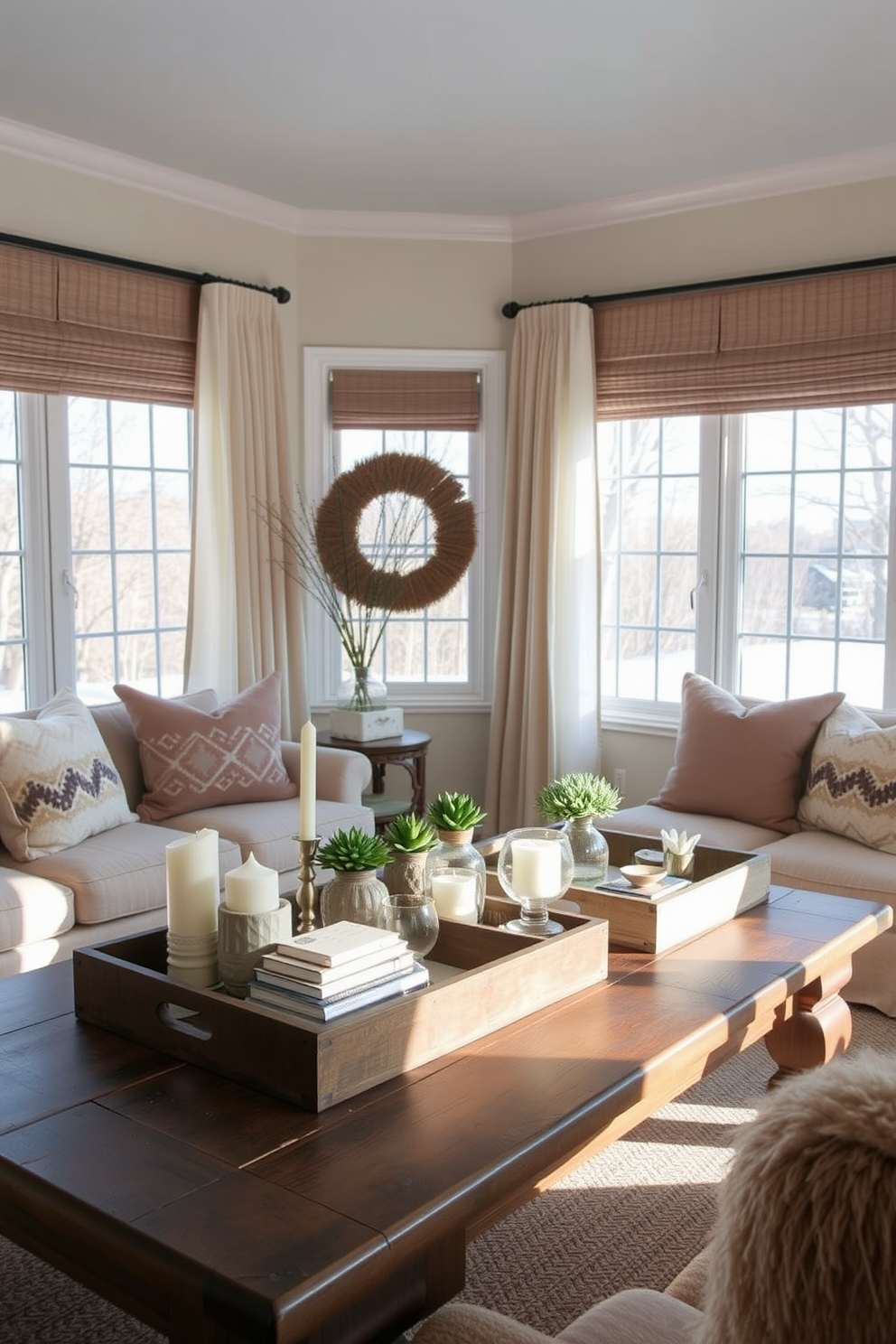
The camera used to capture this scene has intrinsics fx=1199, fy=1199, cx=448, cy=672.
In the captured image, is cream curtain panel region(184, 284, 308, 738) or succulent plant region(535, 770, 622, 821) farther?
cream curtain panel region(184, 284, 308, 738)

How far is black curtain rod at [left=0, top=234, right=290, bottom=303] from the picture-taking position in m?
4.19

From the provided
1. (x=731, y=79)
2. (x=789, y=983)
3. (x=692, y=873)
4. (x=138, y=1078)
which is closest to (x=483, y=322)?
(x=731, y=79)

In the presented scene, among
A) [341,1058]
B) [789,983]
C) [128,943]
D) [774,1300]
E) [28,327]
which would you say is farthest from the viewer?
[28,327]

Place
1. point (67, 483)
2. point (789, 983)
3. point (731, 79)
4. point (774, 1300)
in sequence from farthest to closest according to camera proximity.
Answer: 1. point (67, 483)
2. point (731, 79)
3. point (789, 983)
4. point (774, 1300)

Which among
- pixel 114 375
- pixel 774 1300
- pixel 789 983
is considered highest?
pixel 114 375

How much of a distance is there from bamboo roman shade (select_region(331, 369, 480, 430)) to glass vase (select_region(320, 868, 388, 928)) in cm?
358

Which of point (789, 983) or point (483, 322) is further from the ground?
point (483, 322)

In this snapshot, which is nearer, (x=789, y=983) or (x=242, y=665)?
(x=789, y=983)

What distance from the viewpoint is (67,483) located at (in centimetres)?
452

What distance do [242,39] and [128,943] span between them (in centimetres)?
271

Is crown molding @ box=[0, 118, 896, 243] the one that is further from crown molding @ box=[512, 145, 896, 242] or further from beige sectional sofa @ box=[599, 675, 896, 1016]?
beige sectional sofa @ box=[599, 675, 896, 1016]

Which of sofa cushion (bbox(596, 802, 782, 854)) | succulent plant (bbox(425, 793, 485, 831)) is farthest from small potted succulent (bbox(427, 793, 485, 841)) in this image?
sofa cushion (bbox(596, 802, 782, 854))

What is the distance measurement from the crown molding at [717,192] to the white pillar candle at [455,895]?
11.2ft

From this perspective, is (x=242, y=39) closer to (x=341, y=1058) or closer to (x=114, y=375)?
(x=114, y=375)
